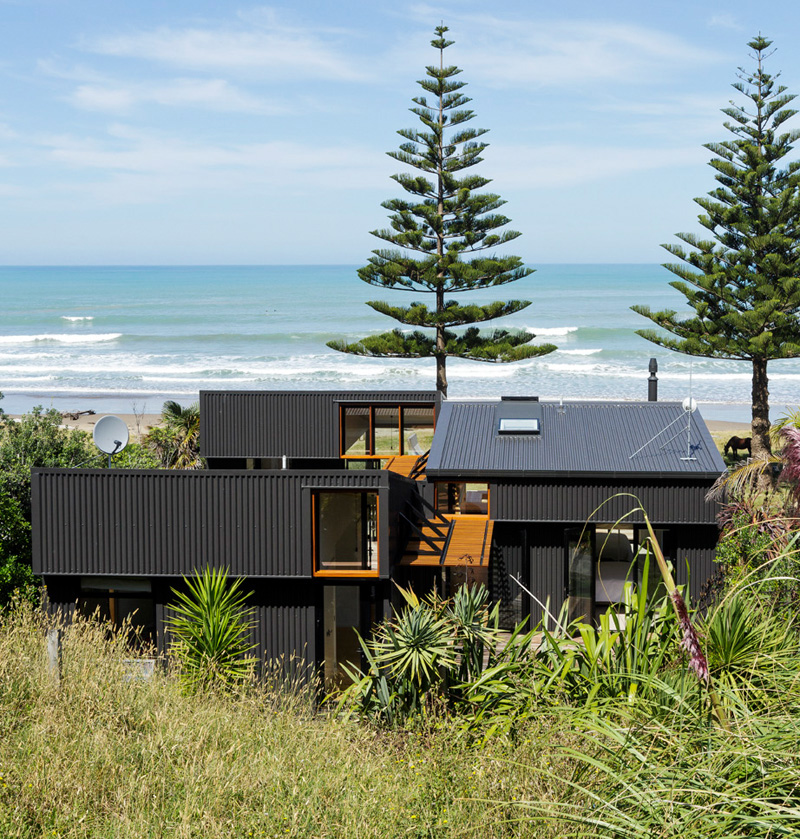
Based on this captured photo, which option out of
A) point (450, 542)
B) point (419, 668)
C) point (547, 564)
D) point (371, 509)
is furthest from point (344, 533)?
point (547, 564)

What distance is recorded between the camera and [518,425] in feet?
38.1

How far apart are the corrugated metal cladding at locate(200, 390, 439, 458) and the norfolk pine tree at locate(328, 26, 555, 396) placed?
8.21m

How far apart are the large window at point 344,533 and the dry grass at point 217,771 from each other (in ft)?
9.19

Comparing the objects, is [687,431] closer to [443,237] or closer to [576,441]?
[576,441]

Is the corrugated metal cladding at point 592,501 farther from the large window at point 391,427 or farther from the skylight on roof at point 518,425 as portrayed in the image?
the large window at point 391,427

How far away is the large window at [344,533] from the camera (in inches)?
346

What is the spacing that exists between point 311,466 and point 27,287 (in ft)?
263

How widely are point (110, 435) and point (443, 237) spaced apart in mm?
12983

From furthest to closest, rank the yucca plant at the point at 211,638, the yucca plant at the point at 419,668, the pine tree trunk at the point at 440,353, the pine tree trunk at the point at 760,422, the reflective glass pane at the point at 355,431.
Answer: the pine tree trunk at the point at 440,353, the pine tree trunk at the point at 760,422, the reflective glass pane at the point at 355,431, the yucca plant at the point at 211,638, the yucca plant at the point at 419,668

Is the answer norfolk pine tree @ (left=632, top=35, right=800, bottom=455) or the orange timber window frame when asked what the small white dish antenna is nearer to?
the orange timber window frame

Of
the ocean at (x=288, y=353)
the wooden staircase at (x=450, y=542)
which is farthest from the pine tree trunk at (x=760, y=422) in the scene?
the ocean at (x=288, y=353)

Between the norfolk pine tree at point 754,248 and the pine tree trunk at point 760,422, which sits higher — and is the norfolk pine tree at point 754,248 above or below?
above

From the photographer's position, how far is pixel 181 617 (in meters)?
8.80

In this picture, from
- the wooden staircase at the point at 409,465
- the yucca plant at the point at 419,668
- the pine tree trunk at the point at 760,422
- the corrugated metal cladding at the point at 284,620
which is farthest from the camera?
the pine tree trunk at the point at 760,422
